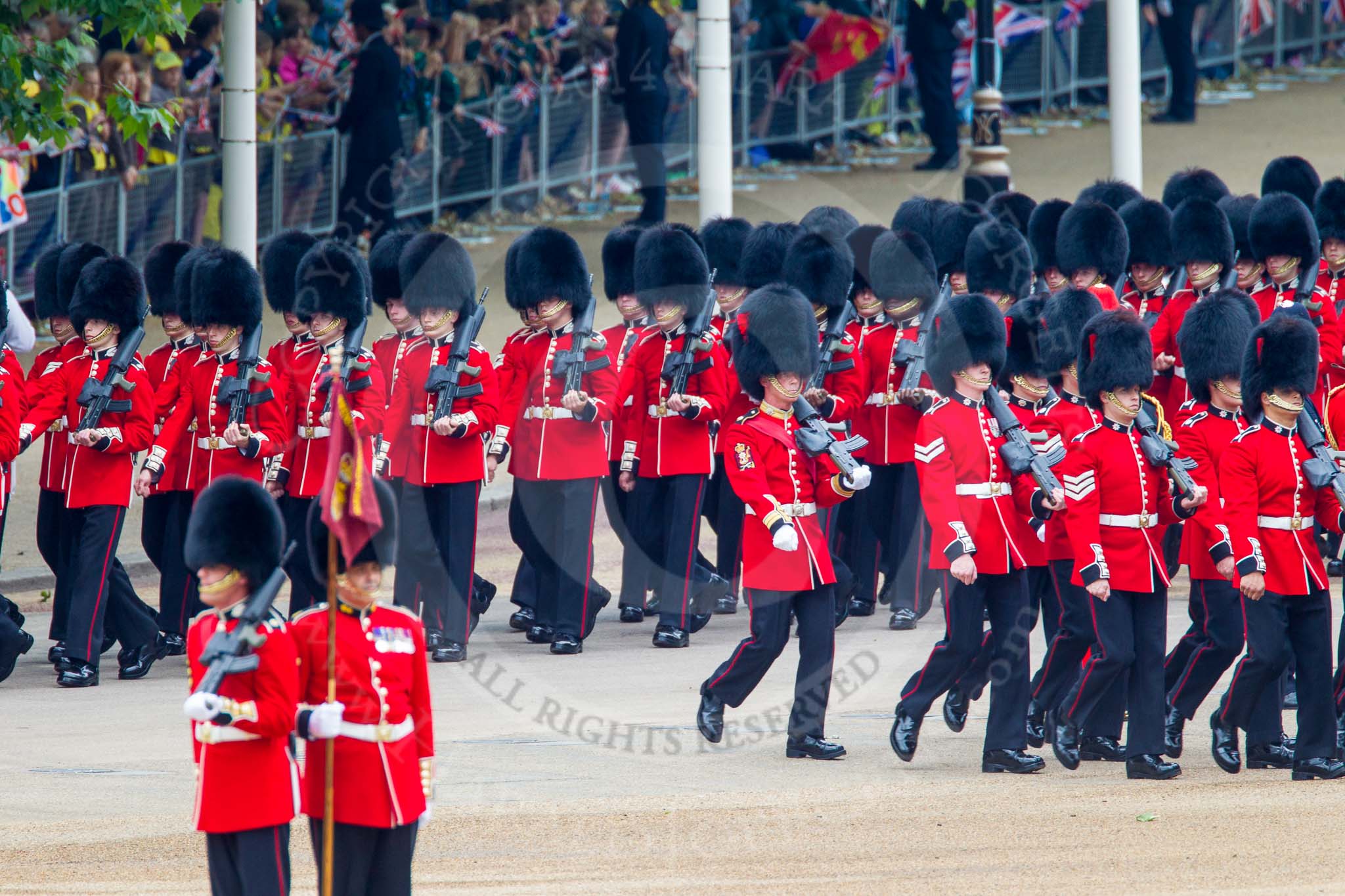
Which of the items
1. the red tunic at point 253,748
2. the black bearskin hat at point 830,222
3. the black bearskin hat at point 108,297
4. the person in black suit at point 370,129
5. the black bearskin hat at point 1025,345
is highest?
the person in black suit at point 370,129

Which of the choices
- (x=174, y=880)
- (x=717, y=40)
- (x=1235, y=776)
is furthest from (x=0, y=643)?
(x=717, y=40)

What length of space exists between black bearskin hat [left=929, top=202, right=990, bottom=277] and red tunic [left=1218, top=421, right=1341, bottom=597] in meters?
3.45

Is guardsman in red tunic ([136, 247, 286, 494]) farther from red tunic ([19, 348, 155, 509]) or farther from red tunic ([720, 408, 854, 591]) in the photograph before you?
red tunic ([720, 408, 854, 591])

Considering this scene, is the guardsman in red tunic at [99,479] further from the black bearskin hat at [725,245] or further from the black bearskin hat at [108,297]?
the black bearskin hat at [725,245]

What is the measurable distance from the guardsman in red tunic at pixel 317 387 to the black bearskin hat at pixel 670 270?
1.16 m

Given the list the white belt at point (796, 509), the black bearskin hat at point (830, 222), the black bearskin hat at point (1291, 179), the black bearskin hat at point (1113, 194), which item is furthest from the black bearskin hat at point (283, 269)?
the black bearskin hat at point (1291, 179)

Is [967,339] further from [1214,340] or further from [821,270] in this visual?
[821,270]

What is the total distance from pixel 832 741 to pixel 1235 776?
1137 mm

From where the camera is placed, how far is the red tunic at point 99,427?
292 inches

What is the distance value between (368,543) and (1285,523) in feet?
8.93

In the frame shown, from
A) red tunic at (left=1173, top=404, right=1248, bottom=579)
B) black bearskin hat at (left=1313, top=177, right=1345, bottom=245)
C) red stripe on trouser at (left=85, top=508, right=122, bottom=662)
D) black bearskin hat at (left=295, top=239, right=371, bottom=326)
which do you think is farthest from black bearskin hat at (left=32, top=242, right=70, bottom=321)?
black bearskin hat at (left=1313, top=177, right=1345, bottom=245)

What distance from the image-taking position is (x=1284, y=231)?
29.3 feet

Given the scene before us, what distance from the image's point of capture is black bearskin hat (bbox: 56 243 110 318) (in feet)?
26.6

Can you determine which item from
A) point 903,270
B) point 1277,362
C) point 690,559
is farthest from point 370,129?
point 1277,362
